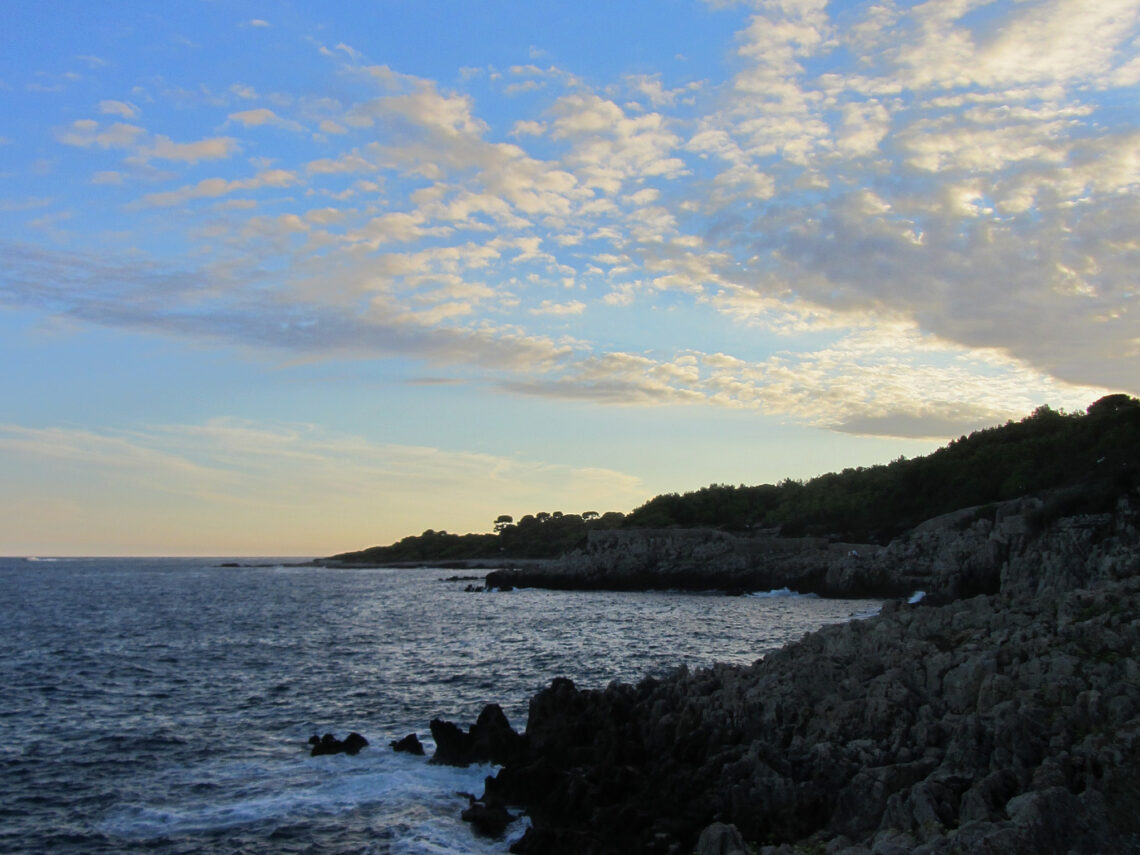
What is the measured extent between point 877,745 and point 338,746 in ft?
42.9

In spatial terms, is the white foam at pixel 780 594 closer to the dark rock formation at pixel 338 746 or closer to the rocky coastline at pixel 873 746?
the rocky coastline at pixel 873 746

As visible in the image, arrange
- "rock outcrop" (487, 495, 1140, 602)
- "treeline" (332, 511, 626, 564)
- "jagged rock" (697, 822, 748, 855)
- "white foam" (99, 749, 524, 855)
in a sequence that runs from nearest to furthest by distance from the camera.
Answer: "jagged rock" (697, 822, 748, 855)
"white foam" (99, 749, 524, 855)
"rock outcrop" (487, 495, 1140, 602)
"treeline" (332, 511, 626, 564)

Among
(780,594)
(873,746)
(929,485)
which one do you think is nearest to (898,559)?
(780,594)

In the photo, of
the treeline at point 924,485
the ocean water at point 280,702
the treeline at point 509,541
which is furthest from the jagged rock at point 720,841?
the treeline at point 509,541

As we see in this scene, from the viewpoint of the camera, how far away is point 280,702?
27719mm

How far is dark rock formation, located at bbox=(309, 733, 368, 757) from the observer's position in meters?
21.1

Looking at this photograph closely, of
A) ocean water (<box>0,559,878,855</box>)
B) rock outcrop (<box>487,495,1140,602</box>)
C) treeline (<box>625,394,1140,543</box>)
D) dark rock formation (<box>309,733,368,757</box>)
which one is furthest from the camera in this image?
treeline (<box>625,394,1140,543</box>)

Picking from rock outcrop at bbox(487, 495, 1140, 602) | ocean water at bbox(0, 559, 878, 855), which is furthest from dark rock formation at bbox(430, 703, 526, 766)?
rock outcrop at bbox(487, 495, 1140, 602)

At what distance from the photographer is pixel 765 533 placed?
94.6 metres

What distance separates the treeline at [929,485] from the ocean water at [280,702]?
22.3 meters

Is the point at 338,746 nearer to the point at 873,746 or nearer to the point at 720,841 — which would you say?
the point at 720,841

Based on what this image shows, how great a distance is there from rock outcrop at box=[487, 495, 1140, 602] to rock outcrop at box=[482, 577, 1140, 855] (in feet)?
32.5

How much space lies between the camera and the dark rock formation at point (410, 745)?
21.0 metres

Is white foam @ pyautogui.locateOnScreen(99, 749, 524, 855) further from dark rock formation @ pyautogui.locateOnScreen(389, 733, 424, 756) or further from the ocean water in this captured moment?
dark rock formation @ pyautogui.locateOnScreen(389, 733, 424, 756)
